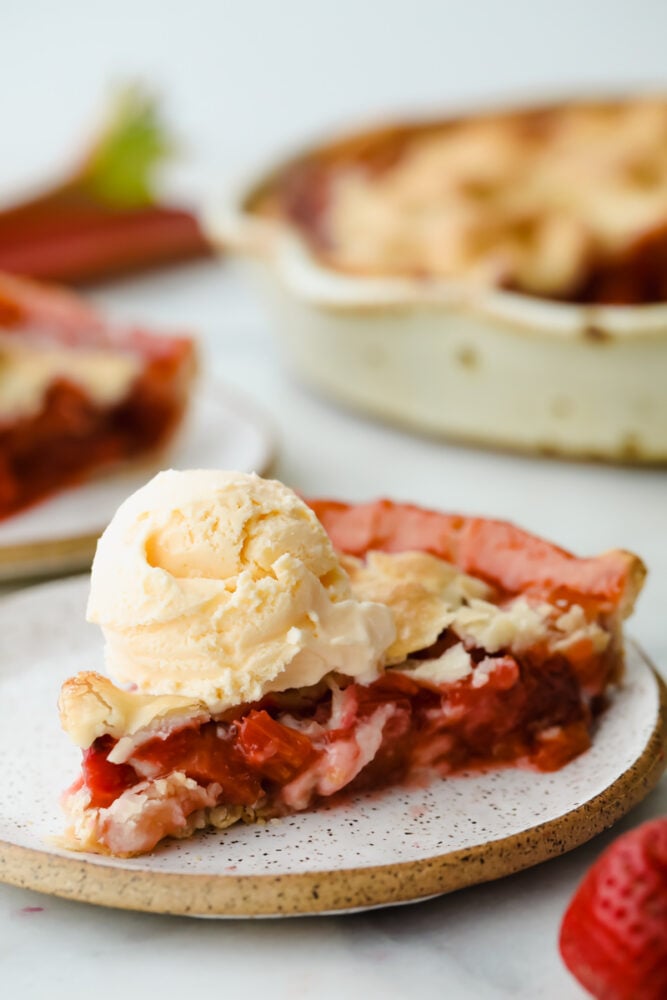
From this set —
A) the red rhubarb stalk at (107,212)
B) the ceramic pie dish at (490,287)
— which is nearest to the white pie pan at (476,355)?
the ceramic pie dish at (490,287)

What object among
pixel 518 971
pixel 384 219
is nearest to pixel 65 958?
pixel 518 971

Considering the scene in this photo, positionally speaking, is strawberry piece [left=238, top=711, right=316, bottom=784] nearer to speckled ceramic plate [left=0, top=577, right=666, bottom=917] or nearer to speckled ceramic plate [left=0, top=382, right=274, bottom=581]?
speckled ceramic plate [left=0, top=577, right=666, bottom=917]

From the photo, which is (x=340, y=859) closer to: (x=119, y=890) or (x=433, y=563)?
(x=119, y=890)

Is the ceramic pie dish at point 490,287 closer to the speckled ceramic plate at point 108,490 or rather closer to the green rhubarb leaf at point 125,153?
the speckled ceramic plate at point 108,490

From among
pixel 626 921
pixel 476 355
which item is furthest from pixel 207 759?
pixel 476 355

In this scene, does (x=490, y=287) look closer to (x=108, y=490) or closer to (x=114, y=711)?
(x=108, y=490)
